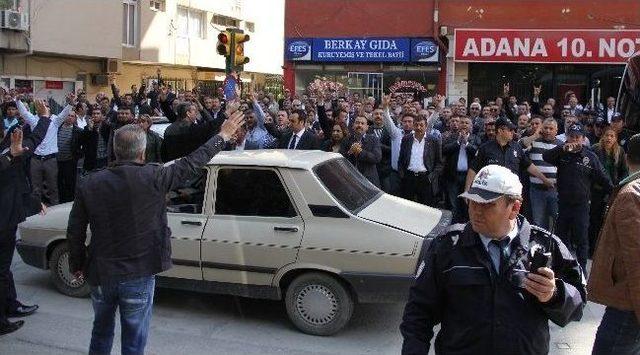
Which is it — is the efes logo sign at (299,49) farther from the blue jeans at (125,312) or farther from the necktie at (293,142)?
the blue jeans at (125,312)

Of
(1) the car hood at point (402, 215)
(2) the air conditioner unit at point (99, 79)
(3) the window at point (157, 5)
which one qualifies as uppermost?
(3) the window at point (157, 5)

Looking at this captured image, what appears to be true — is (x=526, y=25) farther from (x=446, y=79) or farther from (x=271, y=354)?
(x=271, y=354)

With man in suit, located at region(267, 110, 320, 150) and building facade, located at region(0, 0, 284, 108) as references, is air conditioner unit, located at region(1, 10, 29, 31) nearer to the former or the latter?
building facade, located at region(0, 0, 284, 108)

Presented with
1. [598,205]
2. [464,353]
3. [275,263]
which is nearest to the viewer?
[464,353]

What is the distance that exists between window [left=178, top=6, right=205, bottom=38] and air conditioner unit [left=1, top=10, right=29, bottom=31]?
11.6 metres

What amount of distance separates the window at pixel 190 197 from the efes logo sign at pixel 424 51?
14613 millimetres

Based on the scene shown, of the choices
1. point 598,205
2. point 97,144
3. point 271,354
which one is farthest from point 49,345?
point 598,205

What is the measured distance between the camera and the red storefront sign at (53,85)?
23.7m

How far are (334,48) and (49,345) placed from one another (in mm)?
16191

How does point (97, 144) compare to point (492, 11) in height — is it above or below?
below

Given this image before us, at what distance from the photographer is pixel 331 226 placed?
574 cm

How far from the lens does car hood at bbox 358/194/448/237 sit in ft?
18.9

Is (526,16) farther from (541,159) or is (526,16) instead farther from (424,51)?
(541,159)

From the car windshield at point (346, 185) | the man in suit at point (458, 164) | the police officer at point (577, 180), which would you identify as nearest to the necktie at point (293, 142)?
the man in suit at point (458, 164)
